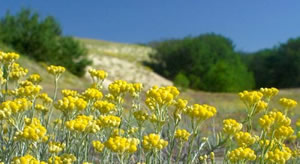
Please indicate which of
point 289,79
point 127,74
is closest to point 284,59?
point 289,79

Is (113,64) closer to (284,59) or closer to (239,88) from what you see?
(239,88)

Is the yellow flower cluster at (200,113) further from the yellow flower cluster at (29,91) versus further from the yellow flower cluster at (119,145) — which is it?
the yellow flower cluster at (29,91)

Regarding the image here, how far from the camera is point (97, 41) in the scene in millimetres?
59000

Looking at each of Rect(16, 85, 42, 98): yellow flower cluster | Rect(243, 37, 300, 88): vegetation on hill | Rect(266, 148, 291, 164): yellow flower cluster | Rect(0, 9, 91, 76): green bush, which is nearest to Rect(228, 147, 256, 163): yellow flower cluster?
Rect(266, 148, 291, 164): yellow flower cluster

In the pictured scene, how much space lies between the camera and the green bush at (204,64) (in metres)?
34.8

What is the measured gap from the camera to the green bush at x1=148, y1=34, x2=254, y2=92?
34.8 m

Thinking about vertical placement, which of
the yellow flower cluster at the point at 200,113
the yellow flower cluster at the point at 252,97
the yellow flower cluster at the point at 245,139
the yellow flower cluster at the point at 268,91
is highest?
the yellow flower cluster at the point at 268,91

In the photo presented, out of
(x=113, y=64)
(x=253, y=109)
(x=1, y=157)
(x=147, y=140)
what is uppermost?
(x=113, y=64)

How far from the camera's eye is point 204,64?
4206 centimetres

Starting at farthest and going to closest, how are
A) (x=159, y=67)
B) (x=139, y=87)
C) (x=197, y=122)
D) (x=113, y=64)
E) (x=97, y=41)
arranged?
(x=97, y=41)
(x=159, y=67)
(x=113, y=64)
(x=139, y=87)
(x=197, y=122)

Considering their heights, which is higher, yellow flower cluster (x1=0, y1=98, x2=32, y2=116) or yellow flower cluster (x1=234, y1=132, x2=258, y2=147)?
yellow flower cluster (x1=0, y1=98, x2=32, y2=116)

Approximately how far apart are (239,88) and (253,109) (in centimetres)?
3499

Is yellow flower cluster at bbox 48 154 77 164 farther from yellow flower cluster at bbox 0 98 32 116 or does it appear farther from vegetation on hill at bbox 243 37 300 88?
vegetation on hill at bbox 243 37 300 88

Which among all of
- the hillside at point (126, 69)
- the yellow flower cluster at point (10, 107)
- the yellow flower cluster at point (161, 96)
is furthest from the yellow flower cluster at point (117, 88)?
the hillside at point (126, 69)
